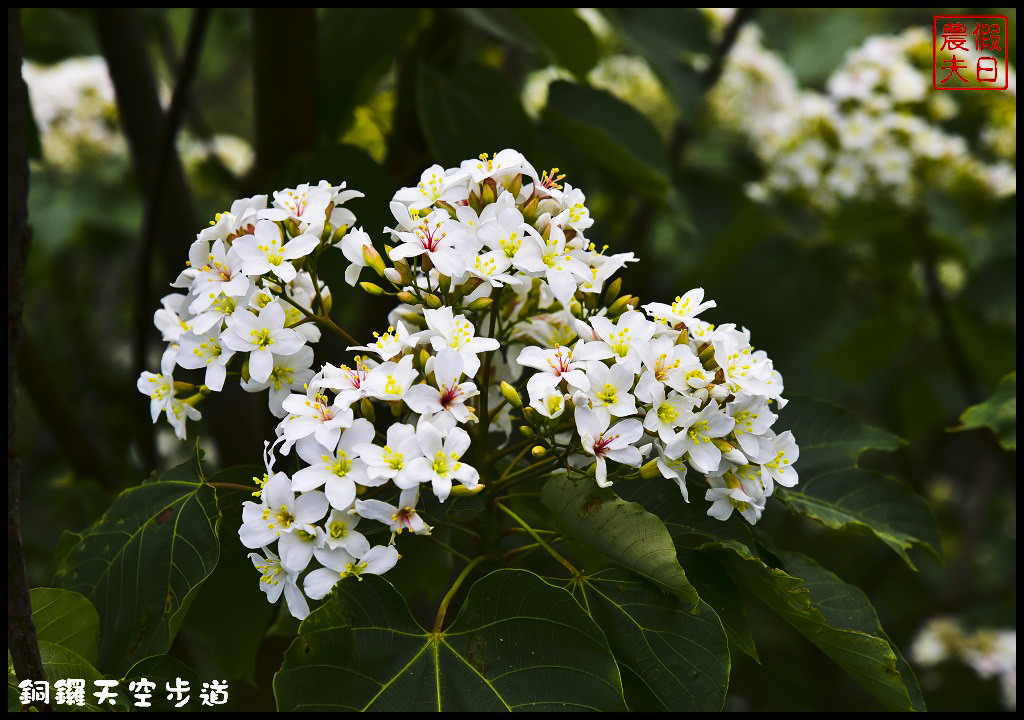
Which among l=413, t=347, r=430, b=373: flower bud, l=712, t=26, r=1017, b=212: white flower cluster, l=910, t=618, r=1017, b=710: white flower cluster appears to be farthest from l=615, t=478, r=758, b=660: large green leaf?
l=910, t=618, r=1017, b=710: white flower cluster

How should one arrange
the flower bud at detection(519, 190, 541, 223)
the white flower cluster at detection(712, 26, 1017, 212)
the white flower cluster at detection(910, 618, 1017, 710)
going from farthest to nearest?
1. the white flower cluster at detection(910, 618, 1017, 710)
2. the white flower cluster at detection(712, 26, 1017, 212)
3. the flower bud at detection(519, 190, 541, 223)

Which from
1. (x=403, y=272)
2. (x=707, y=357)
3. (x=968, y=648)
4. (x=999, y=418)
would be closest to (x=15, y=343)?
(x=403, y=272)

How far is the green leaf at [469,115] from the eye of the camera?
1815mm

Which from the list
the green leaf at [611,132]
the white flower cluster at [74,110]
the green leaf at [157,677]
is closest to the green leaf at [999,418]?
the green leaf at [611,132]

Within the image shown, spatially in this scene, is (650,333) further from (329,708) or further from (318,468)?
(329,708)

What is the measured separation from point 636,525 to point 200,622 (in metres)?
0.69

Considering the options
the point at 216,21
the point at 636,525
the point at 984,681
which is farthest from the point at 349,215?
the point at 984,681

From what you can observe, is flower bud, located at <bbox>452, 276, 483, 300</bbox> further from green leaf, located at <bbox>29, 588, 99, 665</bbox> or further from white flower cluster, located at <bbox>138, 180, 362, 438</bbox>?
green leaf, located at <bbox>29, 588, 99, 665</bbox>

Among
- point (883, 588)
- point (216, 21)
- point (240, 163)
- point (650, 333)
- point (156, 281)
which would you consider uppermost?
point (650, 333)

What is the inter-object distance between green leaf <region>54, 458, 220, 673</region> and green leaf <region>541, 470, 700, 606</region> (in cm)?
44

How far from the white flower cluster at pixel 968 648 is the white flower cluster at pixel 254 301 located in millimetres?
3125

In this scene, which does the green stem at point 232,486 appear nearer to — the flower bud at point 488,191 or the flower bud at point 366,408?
the flower bud at point 366,408

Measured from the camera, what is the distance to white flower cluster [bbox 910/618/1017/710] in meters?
3.55

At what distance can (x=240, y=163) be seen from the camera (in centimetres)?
354
